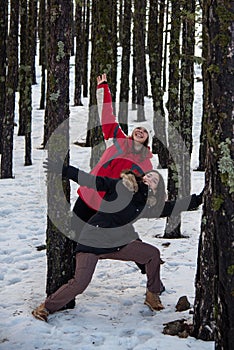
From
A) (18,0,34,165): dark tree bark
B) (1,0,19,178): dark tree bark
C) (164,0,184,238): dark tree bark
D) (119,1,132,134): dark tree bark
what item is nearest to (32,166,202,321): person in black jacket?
(164,0,184,238): dark tree bark

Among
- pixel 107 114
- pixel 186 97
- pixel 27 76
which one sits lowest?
pixel 107 114

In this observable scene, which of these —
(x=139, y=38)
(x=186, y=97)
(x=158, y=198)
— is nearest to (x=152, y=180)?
(x=158, y=198)

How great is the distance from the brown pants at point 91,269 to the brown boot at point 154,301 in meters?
0.05

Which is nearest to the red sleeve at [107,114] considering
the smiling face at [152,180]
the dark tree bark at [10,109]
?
the smiling face at [152,180]

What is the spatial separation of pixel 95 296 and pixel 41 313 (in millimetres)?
835

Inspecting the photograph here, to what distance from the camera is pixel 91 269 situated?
16.2ft

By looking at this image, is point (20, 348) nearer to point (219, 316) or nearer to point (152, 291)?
point (152, 291)

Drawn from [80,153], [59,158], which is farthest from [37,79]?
[59,158]

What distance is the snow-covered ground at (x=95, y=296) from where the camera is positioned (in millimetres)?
4500

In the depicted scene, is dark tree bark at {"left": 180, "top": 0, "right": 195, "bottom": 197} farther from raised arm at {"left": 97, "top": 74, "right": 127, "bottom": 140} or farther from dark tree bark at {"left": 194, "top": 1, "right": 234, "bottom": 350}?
→ dark tree bark at {"left": 194, "top": 1, "right": 234, "bottom": 350}

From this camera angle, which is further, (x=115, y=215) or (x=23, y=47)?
(x=23, y=47)

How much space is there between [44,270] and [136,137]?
7.29 ft

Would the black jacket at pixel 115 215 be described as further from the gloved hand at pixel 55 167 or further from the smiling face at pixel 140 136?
the smiling face at pixel 140 136

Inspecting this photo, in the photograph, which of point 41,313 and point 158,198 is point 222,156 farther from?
point 41,313
